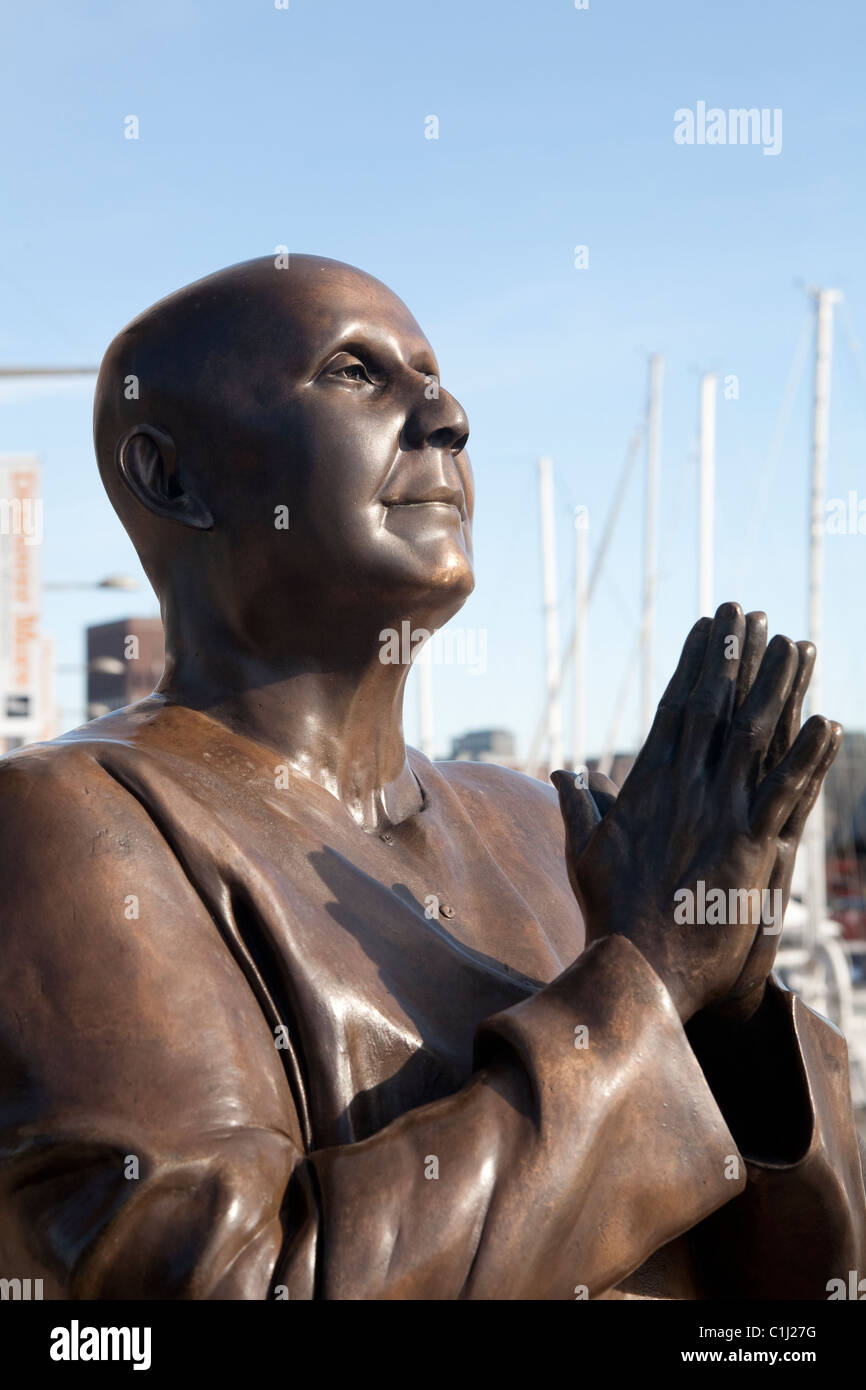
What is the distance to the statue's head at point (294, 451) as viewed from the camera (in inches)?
113

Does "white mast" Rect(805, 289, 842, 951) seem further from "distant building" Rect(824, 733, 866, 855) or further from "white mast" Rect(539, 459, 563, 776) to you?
"distant building" Rect(824, 733, 866, 855)

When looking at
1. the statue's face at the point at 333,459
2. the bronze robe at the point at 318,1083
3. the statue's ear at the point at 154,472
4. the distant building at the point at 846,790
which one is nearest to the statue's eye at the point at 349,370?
the statue's face at the point at 333,459

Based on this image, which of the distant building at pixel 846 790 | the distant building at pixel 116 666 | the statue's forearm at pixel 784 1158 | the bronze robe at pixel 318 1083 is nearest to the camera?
the bronze robe at pixel 318 1083

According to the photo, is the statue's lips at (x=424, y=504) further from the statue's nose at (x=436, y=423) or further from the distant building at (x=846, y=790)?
the distant building at (x=846, y=790)

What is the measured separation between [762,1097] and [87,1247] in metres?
1.24

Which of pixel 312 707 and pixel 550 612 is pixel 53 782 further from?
pixel 550 612

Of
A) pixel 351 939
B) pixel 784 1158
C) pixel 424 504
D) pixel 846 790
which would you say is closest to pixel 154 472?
pixel 424 504

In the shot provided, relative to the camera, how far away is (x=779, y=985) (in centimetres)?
288

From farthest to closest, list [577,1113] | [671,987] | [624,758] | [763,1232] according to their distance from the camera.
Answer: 1. [624,758]
2. [763,1232]
3. [671,987]
4. [577,1113]

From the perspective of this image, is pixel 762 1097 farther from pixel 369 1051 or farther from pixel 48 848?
pixel 48 848

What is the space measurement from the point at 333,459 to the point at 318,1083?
3.59ft

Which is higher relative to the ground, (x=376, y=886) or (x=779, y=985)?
(x=376, y=886)

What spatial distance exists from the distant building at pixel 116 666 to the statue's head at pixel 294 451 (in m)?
10.8
